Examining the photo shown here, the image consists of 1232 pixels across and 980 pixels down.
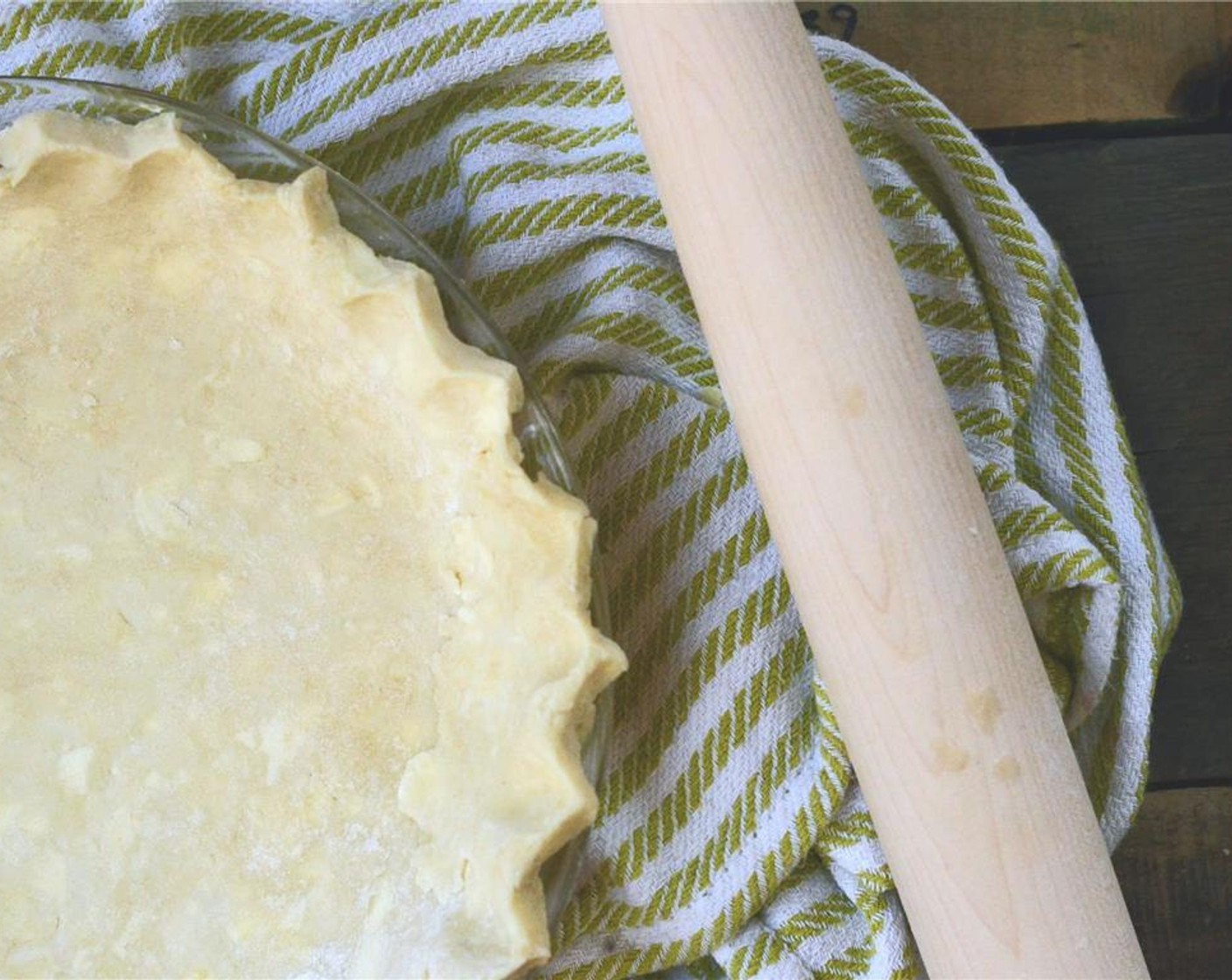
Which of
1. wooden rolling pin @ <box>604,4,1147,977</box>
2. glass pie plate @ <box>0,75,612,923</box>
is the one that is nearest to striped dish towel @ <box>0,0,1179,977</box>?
glass pie plate @ <box>0,75,612,923</box>

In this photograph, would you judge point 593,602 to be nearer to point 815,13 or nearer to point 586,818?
point 586,818

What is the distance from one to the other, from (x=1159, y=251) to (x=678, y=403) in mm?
367

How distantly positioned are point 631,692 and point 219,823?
0.24m

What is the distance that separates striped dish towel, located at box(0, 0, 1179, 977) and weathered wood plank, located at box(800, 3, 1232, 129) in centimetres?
13

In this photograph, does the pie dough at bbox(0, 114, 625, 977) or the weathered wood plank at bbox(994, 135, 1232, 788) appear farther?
the weathered wood plank at bbox(994, 135, 1232, 788)

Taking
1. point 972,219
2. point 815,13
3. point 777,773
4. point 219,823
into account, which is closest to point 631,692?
point 777,773

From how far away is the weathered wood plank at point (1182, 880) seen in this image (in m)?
0.98

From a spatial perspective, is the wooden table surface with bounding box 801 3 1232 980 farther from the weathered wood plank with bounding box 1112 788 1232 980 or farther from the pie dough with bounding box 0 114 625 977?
the pie dough with bounding box 0 114 625 977

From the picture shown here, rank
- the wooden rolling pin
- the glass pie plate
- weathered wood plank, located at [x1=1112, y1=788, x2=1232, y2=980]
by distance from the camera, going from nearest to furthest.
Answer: the wooden rolling pin → the glass pie plate → weathered wood plank, located at [x1=1112, y1=788, x2=1232, y2=980]

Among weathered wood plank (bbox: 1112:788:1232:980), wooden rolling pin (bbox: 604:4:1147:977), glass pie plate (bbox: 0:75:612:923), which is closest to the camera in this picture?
wooden rolling pin (bbox: 604:4:1147:977)

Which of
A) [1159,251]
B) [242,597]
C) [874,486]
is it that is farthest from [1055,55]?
[242,597]

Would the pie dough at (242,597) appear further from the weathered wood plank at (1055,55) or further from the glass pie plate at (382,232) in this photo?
the weathered wood plank at (1055,55)

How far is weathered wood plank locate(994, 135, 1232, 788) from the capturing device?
0.99 meters

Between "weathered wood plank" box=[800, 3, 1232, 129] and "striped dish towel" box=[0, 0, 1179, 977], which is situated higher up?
"weathered wood plank" box=[800, 3, 1232, 129]
